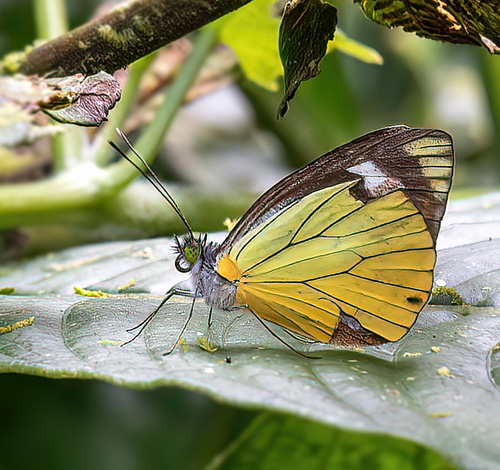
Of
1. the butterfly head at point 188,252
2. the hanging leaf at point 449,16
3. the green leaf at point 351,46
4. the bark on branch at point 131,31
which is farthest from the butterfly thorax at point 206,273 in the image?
the green leaf at point 351,46

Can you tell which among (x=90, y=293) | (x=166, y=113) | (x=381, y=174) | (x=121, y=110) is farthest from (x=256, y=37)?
(x=90, y=293)

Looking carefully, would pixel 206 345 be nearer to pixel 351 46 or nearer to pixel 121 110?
pixel 121 110

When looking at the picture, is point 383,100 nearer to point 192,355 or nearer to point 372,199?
point 372,199

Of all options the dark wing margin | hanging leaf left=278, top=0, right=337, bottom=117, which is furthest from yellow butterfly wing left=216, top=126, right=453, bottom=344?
hanging leaf left=278, top=0, right=337, bottom=117

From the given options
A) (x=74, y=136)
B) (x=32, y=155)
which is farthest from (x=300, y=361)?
(x=32, y=155)

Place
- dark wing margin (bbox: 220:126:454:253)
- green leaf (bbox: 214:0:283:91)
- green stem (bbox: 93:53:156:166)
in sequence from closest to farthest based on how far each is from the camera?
dark wing margin (bbox: 220:126:454:253) < green leaf (bbox: 214:0:283:91) < green stem (bbox: 93:53:156:166)

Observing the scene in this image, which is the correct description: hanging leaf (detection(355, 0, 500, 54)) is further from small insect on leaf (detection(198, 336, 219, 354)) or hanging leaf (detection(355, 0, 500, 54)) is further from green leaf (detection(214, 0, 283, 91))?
green leaf (detection(214, 0, 283, 91))
